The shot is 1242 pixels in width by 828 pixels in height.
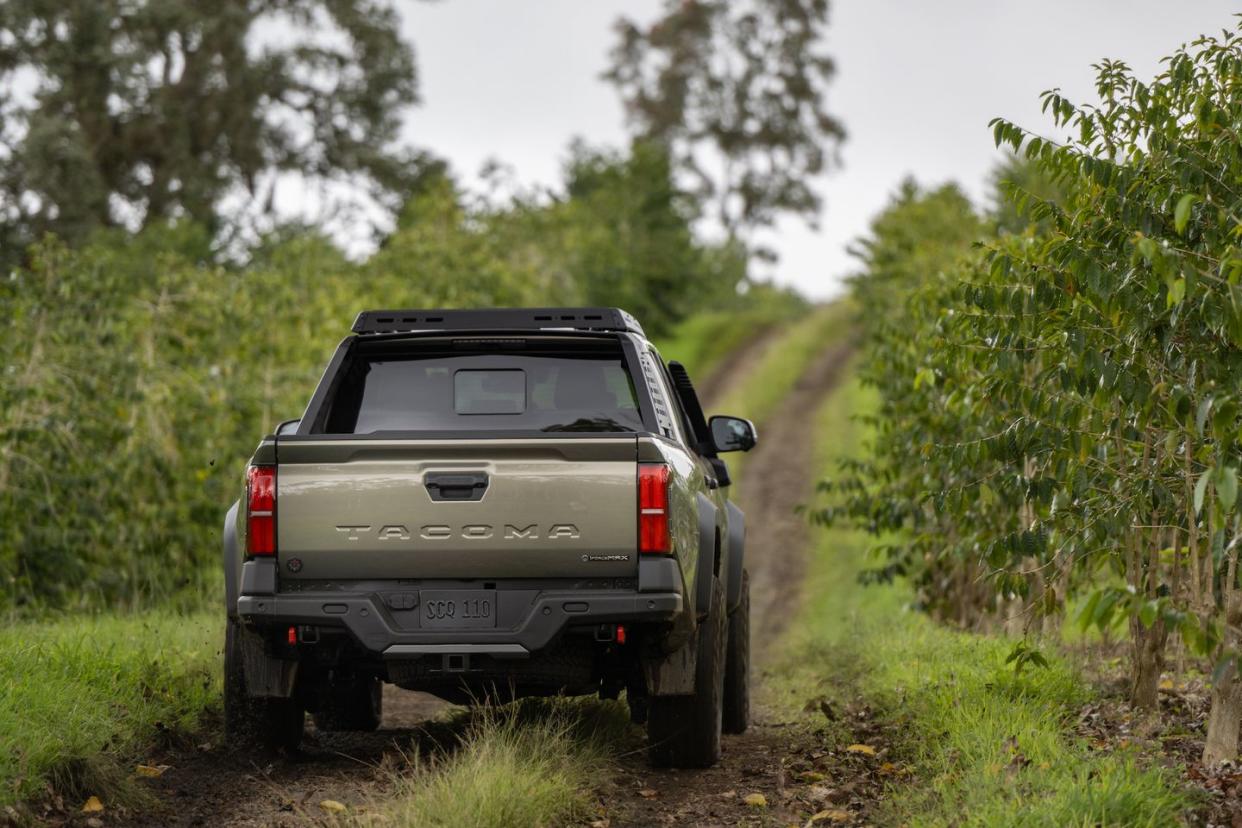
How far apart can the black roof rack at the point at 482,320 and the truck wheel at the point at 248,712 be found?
150cm

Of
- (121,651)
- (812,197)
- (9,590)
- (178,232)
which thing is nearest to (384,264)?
(178,232)

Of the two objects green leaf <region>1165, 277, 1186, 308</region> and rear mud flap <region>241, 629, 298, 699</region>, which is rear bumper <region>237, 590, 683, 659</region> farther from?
green leaf <region>1165, 277, 1186, 308</region>

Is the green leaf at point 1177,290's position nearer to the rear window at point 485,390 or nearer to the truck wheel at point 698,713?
the truck wheel at point 698,713

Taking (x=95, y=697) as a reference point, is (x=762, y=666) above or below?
below

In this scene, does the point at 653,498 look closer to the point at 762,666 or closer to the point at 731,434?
the point at 731,434

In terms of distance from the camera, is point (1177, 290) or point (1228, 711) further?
point (1228, 711)

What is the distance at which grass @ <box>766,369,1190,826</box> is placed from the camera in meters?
5.11

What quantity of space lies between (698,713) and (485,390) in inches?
67.8

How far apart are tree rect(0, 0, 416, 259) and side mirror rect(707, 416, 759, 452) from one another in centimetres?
2021

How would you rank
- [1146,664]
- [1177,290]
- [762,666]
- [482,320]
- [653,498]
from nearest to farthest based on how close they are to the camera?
1. [1177,290]
2. [653,498]
3. [482,320]
4. [1146,664]
5. [762,666]

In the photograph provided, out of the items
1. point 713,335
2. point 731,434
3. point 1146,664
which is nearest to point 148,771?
point 731,434

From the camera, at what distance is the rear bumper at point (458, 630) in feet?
19.3

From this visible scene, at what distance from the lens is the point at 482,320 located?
7.05 m

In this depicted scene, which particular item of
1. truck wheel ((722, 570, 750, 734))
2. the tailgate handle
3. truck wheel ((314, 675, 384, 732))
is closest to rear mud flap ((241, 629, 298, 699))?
truck wheel ((314, 675, 384, 732))
